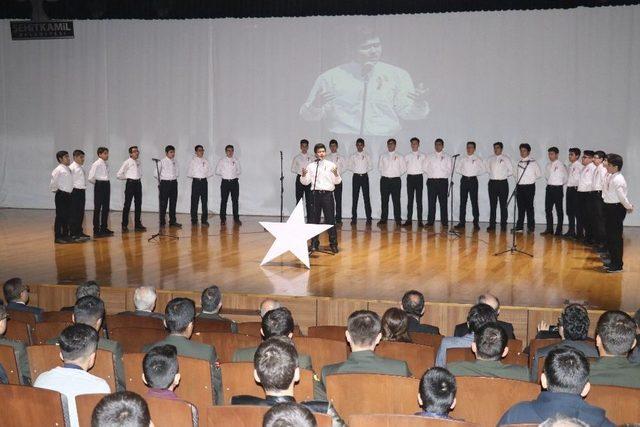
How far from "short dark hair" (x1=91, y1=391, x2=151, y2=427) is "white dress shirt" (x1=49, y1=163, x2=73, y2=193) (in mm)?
10078

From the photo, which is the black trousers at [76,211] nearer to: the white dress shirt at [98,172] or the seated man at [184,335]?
the white dress shirt at [98,172]

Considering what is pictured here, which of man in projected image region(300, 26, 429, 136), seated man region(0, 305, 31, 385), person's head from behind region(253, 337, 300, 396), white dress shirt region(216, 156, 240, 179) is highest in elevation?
man in projected image region(300, 26, 429, 136)

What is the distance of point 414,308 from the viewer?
18.8ft

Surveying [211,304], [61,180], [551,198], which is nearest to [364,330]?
[211,304]

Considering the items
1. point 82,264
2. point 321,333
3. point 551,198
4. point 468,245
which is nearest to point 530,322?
point 321,333

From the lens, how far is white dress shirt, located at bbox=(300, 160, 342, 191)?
424 inches

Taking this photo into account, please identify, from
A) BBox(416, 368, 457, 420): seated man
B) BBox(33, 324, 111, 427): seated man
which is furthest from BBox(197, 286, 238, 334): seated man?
BBox(416, 368, 457, 420): seated man

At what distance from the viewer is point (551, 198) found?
13.5 meters

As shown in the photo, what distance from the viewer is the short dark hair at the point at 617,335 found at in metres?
3.98

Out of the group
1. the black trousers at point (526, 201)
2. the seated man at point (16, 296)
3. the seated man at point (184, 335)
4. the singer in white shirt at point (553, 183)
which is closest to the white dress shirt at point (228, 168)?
the black trousers at point (526, 201)

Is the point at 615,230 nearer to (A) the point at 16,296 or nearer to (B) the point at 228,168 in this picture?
(A) the point at 16,296

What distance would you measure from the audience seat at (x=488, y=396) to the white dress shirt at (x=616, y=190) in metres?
6.05

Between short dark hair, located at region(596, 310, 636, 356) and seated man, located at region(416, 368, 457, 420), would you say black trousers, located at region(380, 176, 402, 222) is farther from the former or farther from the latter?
seated man, located at region(416, 368, 457, 420)

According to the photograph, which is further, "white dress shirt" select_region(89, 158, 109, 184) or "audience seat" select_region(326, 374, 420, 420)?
"white dress shirt" select_region(89, 158, 109, 184)
